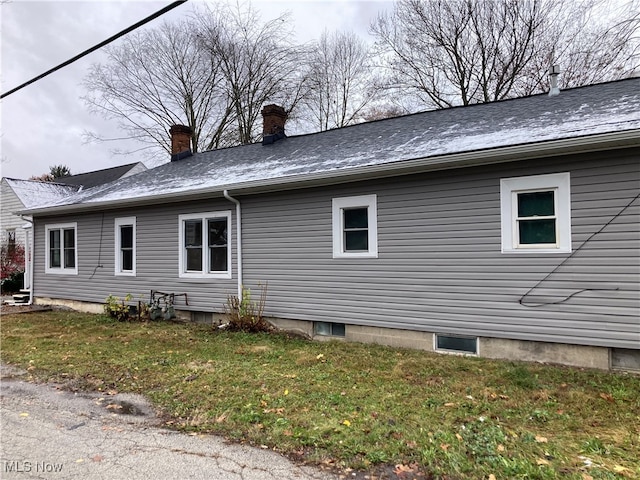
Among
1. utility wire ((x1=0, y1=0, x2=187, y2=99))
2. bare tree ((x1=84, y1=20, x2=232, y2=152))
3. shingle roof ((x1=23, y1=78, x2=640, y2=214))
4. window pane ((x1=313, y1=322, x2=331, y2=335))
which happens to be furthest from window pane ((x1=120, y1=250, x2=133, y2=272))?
bare tree ((x1=84, y1=20, x2=232, y2=152))

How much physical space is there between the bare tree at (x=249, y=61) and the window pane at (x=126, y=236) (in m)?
14.1

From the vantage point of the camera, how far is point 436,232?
21.0 ft

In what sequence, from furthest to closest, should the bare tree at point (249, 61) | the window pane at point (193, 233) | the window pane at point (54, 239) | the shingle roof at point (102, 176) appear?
the shingle roof at point (102, 176)
the bare tree at point (249, 61)
the window pane at point (54, 239)
the window pane at point (193, 233)

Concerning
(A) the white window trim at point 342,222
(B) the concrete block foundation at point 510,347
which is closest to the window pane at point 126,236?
(B) the concrete block foundation at point 510,347

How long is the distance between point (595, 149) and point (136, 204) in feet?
30.7

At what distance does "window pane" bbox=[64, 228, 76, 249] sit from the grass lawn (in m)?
5.30

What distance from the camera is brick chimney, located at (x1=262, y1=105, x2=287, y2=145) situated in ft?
39.1

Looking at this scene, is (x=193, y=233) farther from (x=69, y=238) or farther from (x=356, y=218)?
(x=69, y=238)

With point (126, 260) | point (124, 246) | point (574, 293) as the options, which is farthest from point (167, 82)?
point (574, 293)

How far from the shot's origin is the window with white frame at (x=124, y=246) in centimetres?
1055

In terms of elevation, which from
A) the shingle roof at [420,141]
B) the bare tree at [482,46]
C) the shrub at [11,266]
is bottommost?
the shrub at [11,266]

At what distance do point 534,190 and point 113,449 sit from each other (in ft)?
18.8

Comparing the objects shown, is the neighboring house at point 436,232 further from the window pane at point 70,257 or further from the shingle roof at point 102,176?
the shingle roof at point 102,176

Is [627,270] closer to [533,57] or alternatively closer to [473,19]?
[533,57]
